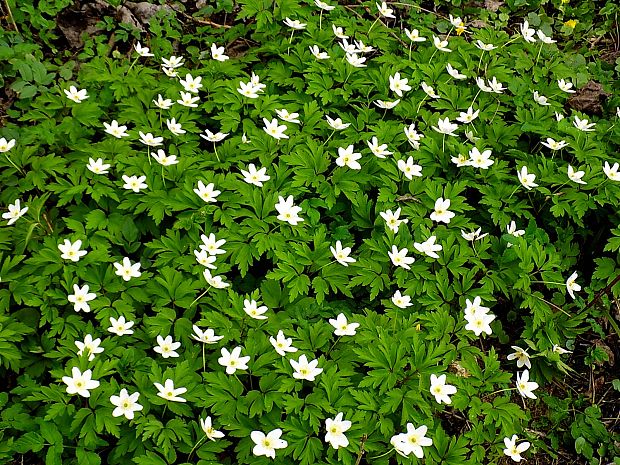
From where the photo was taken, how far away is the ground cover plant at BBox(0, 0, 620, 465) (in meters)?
2.96

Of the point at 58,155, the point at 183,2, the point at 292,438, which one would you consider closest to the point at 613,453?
the point at 292,438

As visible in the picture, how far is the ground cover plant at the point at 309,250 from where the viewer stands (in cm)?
296

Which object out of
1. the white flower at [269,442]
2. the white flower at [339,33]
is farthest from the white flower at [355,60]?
the white flower at [269,442]

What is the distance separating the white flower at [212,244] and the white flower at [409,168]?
122 centimetres

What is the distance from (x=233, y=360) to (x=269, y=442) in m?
0.43

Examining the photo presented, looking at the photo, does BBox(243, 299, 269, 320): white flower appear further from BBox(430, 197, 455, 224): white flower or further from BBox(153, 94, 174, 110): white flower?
BBox(153, 94, 174, 110): white flower

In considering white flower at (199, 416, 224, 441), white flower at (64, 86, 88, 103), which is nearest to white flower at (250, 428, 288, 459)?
white flower at (199, 416, 224, 441)

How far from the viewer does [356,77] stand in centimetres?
466

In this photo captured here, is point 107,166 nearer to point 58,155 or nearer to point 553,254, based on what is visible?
point 58,155

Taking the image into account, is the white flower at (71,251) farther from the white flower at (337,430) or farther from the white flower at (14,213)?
the white flower at (337,430)

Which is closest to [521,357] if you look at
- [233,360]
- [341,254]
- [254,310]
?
[341,254]

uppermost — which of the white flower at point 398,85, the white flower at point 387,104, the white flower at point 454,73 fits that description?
the white flower at point 454,73

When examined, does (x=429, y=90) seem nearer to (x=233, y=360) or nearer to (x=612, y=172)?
(x=612, y=172)

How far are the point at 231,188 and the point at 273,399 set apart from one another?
1.38 metres
